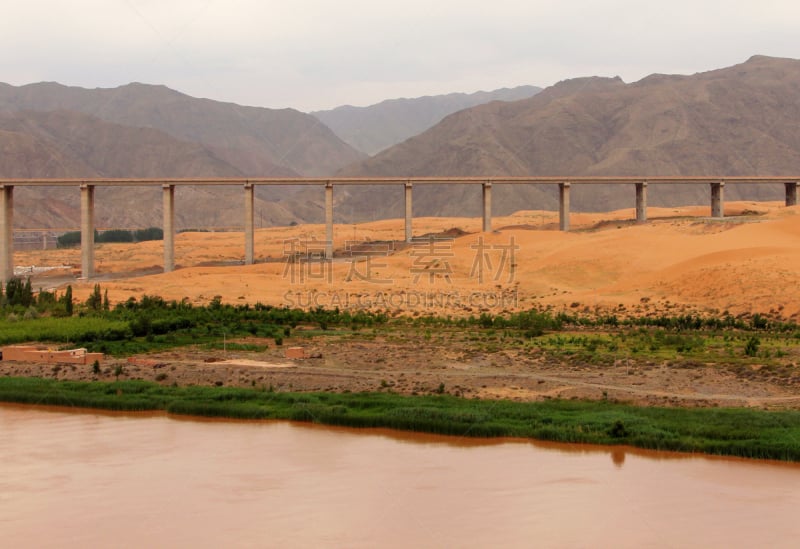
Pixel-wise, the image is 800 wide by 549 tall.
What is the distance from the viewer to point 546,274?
57.2 m

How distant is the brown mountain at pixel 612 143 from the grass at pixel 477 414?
4598 inches

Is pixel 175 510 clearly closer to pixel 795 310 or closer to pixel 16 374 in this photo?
pixel 16 374

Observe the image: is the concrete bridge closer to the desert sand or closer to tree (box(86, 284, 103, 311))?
the desert sand

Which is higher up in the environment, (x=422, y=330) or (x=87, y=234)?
(x=87, y=234)

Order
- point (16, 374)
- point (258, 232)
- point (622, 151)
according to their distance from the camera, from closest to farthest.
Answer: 1. point (16, 374)
2. point (258, 232)
3. point (622, 151)

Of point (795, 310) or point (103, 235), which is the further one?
point (103, 235)

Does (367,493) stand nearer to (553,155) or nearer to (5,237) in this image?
(5,237)

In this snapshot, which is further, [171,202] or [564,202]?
[564,202]

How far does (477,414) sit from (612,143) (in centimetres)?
14516

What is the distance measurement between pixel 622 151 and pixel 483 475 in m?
143

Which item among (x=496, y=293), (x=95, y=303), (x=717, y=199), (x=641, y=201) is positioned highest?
(x=717, y=199)

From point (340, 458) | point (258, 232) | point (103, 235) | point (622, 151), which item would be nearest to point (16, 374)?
point (340, 458)

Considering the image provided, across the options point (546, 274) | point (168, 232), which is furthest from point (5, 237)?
point (546, 274)

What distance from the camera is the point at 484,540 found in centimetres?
1778
